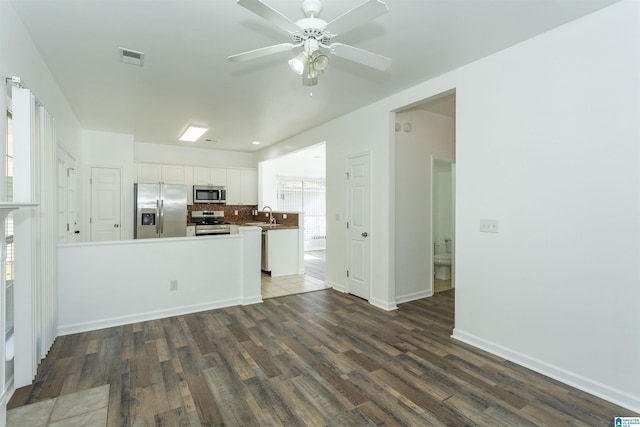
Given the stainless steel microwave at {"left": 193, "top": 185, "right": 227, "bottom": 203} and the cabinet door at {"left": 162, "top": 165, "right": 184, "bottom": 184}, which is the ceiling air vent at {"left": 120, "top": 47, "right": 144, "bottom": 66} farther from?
the stainless steel microwave at {"left": 193, "top": 185, "right": 227, "bottom": 203}

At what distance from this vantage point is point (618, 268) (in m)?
2.17

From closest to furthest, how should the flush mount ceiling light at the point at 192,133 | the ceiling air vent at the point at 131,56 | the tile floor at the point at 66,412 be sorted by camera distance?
the tile floor at the point at 66,412, the ceiling air vent at the point at 131,56, the flush mount ceiling light at the point at 192,133

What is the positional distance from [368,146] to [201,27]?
2.51 m

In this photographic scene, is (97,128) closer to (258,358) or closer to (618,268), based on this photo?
(258,358)

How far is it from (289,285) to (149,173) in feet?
12.5

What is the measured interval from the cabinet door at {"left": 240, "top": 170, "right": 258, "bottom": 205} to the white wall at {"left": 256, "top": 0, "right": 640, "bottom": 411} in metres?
5.18

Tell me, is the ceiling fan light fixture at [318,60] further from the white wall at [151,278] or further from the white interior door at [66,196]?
the white interior door at [66,196]

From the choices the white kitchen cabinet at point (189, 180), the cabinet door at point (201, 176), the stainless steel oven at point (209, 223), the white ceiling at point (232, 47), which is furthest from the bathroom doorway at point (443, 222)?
the white kitchen cabinet at point (189, 180)

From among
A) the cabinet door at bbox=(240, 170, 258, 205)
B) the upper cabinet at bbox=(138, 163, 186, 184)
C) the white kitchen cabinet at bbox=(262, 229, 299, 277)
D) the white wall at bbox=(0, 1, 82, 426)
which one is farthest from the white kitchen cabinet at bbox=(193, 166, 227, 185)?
the white wall at bbox=(0, 1, 82, 426)

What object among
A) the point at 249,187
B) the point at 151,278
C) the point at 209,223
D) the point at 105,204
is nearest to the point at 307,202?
the point at 249,187

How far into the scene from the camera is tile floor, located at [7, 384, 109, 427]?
6.28 ft

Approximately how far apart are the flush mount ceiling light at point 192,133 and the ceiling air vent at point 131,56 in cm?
231

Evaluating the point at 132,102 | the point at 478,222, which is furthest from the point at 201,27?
the point at 478,222

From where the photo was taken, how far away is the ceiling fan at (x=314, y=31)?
167 centimetres
